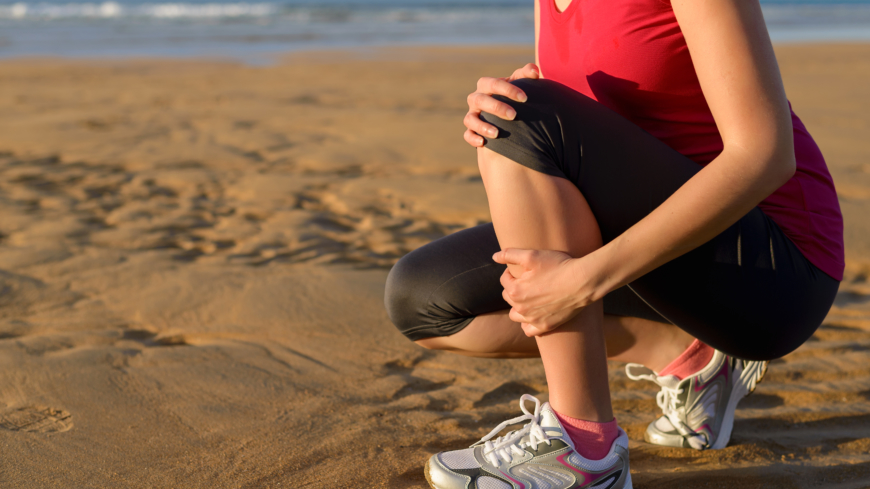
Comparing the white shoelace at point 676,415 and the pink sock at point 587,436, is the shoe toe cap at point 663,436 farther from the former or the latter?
the pink sock at point 587,436

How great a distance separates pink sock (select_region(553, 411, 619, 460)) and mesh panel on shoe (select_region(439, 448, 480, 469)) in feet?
0.62

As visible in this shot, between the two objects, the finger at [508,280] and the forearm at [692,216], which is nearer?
the forearm at [692,216]

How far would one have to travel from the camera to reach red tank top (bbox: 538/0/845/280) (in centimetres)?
115

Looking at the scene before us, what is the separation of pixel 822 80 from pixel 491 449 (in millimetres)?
7804

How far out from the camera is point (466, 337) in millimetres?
1534

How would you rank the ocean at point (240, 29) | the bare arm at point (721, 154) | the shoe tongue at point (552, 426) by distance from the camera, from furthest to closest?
the ocean at point (240, 29) < the shoe tongue at point (552, 426) < the bare arm at point (721, 154)

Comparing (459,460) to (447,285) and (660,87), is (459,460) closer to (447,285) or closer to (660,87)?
(447,285)

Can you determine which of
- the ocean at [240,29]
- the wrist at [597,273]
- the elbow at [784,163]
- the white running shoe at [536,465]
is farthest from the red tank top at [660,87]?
the ocean at [240,29]

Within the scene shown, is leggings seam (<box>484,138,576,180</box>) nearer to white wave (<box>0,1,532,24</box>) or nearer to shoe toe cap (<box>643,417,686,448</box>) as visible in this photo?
shoe toe cap (<box>643,417,686,448</box>)

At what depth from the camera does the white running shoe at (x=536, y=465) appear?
124 cm

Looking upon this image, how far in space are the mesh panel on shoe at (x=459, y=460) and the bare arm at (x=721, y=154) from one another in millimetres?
405

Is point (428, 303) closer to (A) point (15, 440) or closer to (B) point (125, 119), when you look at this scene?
(A) point (15, 440)

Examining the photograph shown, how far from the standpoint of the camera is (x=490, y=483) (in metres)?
1.27

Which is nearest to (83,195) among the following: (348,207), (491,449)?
(348,207)
